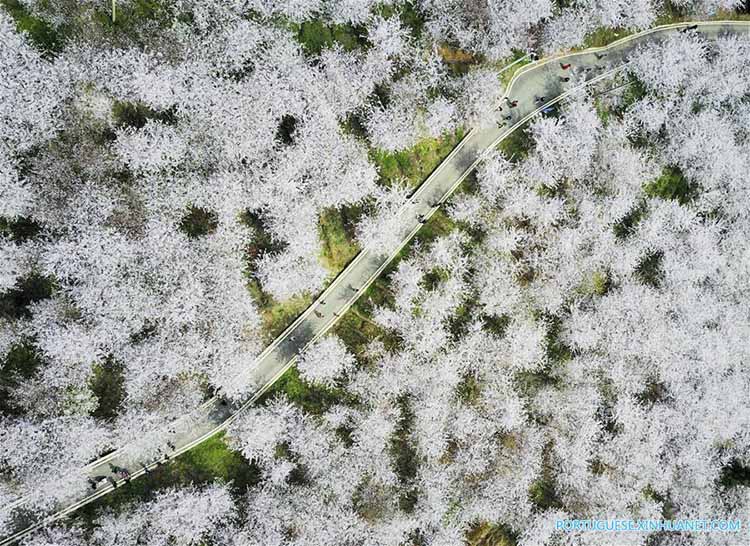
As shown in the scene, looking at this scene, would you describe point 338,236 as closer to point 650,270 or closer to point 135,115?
point 135,115

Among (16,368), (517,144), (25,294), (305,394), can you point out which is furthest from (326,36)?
(16,368)

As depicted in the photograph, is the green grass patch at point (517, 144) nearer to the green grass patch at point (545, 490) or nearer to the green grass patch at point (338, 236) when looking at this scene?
the green grass patch at point (338, 236)

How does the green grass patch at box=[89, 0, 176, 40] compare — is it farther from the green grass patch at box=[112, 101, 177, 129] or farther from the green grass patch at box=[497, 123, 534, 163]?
the green grass patch at box=[497, 123, 534, 163]

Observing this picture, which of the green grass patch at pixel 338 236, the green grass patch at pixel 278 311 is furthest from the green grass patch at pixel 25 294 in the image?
the green grass patch at pixel 338 236

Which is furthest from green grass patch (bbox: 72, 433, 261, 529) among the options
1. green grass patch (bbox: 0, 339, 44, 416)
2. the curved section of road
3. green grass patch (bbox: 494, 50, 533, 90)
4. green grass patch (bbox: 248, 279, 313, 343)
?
green grass patch (bbox: 494, 50, 533, 90)

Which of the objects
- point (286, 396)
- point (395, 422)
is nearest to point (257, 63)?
point (286, 396)
